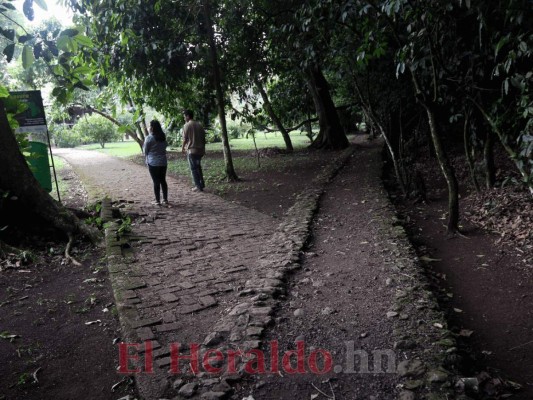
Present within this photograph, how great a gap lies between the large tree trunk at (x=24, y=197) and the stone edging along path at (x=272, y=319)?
689 mm

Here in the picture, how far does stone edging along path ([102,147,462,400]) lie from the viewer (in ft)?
8.89

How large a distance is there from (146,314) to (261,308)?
1.03m

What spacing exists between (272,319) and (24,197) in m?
4.50

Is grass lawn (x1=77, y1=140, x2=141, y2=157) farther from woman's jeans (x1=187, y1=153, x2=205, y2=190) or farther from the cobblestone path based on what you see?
the cobblestone path

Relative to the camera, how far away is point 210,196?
955 centimetres

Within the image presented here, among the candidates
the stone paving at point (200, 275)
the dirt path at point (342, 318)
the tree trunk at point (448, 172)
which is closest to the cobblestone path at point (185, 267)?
the stone paving at point (200, 275)

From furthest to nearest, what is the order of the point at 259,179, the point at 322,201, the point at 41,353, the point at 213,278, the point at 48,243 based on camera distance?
1. the point at 259,179
2. the point at 322,201
3. the point at 48,243
4. the point at 213,278
5. the point at 41,353

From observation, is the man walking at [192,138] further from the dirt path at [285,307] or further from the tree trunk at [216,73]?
the dirt path at [285,307]

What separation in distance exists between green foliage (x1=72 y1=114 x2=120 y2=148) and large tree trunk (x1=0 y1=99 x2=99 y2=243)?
926 inches

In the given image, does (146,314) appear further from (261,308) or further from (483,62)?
(483,62)

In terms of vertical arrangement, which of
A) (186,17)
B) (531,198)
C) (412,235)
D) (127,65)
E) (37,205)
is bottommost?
(412,235)

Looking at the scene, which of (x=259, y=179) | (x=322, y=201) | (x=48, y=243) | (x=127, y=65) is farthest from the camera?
(x=259, y=179)

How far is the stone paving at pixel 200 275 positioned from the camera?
130 inches

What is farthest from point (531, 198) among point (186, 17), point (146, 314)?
point (186, 17)
